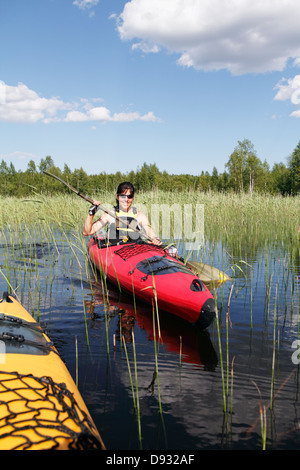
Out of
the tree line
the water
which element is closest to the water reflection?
the water

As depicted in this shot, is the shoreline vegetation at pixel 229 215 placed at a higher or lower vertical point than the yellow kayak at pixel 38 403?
higher

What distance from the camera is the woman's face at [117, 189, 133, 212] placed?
5.05m

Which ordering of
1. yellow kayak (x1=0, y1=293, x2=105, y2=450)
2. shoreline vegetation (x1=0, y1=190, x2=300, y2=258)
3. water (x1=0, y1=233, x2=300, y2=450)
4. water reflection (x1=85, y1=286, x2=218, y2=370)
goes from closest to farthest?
1. yellow kayak (x1=0, y1=293, x2=105, y2=450)
2. water (x1=0, y1=233, x2=300, y2=450)
3. water reflection (x1=85, y1=286, x2=218, y2=370)
4. shoreline vegetation (x1=0, y1=190, x2=300, y2=258)

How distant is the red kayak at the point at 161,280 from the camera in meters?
3.22

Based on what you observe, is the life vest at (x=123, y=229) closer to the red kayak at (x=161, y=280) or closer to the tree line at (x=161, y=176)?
the red kayak at (x=161, y=280)

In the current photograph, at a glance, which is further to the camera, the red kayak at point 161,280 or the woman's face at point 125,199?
the woman's face at point 125,199

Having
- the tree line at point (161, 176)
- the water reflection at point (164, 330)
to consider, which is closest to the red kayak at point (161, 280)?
the water reflection at point (164, 330)

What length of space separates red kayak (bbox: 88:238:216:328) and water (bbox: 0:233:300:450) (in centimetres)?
22

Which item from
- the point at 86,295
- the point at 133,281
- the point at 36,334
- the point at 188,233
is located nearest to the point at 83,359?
the point at 36,334

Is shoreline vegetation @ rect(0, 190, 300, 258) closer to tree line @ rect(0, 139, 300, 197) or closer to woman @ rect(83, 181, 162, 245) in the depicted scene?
woman @ rect(83, 181, 162, 245)

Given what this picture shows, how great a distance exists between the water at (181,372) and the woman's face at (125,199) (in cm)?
145

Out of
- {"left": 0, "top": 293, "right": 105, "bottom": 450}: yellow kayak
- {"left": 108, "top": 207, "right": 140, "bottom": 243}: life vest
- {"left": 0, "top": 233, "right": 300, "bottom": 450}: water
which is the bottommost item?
{"left": 0, "top": 233, "right": 300, "bottom": 450}: water

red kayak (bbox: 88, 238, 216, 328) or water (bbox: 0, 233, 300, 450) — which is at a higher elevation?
red kayak (bbox: 88, 238, 216, 328)

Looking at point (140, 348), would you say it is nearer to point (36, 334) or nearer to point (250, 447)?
point (36, 334)
